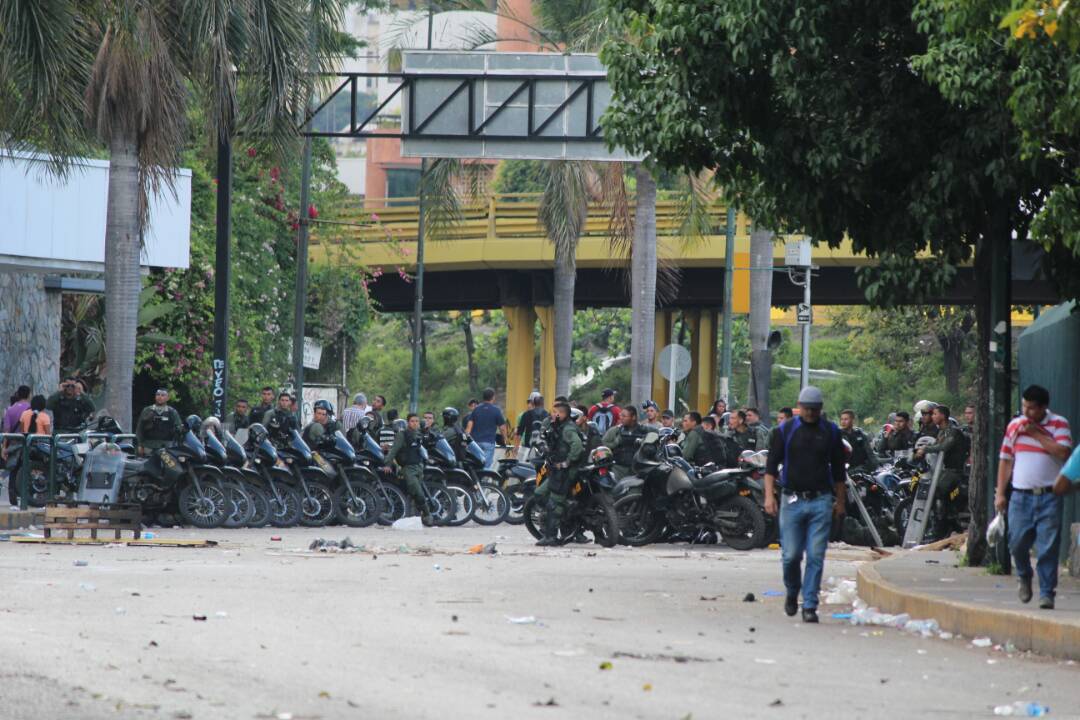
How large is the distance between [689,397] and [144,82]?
3465cm

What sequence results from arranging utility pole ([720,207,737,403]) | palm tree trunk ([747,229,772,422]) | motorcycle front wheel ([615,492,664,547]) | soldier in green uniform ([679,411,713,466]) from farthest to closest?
utility pole ([720,207,737,403]) → palm tree trunk ([747,229,772,422]) → soldier in green uniform ([679,411,713,466]) → motorcycle front wheel ([615,492,664,547])

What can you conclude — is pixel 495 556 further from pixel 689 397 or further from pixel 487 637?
pixel 689 397

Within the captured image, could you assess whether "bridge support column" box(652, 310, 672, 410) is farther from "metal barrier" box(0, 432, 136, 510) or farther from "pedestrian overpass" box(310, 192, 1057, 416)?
"metal barrier" box(0, 432, 136, 510)

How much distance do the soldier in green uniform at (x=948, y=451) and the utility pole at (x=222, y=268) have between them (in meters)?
10.2

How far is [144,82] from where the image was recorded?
24.7m

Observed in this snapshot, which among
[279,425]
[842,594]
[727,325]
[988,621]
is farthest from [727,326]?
[988,621]

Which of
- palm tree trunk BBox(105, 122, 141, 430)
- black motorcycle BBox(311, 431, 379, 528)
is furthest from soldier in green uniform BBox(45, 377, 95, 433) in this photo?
black motorcycle BBox(311, 431, 379, 528)

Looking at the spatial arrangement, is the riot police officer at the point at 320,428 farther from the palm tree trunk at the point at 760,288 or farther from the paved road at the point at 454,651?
the palm tree trunk at the point at 760,288

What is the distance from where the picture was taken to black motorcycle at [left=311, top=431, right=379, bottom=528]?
24.5m

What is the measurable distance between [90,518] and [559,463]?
5062mm

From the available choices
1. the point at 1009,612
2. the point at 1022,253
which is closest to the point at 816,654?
the point at 1009,612

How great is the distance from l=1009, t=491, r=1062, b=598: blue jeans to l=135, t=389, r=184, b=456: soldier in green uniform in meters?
13.5

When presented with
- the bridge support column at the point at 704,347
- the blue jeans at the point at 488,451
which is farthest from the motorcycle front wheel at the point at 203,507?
the bridge support column at the point at 704,347

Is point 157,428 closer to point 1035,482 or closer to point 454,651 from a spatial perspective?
point 1035,482
